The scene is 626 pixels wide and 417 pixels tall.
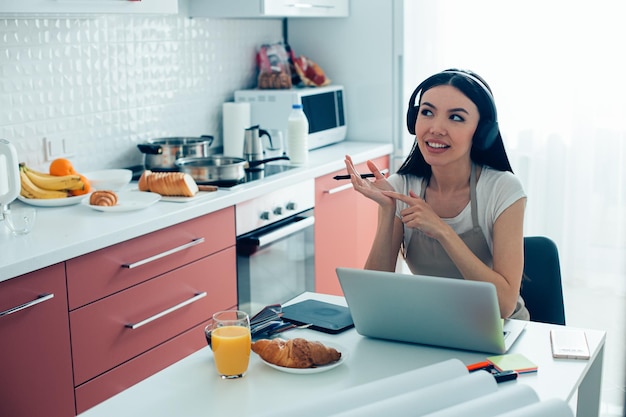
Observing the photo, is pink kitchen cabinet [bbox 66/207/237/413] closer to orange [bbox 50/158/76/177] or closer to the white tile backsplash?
orange [bbox 50/158/76/177]

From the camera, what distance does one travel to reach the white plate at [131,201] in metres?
2.68

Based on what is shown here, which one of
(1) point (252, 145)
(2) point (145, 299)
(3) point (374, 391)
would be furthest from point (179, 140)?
(3) point (374, 391)

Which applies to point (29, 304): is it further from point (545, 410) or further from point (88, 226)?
point (545, 410)

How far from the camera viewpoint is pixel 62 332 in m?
2.33

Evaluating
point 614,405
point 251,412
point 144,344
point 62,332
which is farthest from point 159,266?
point 614,405

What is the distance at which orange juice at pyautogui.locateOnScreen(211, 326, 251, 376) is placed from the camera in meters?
1.54

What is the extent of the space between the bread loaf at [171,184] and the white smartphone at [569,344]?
1.53 metres

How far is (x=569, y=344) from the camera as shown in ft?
5.55

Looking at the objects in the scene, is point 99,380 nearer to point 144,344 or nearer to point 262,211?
point 144,344

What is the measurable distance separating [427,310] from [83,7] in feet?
5.37

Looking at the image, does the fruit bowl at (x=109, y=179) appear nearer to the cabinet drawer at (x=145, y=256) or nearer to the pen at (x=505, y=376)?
the cabinet drawer at (x=145, y=256)

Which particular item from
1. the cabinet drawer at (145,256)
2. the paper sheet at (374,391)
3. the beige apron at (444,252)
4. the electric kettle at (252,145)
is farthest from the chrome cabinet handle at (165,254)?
the paper sheet at (374,391)

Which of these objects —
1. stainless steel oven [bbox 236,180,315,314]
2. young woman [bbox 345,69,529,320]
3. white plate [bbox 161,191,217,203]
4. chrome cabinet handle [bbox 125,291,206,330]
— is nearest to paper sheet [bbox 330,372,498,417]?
young woman [bbox 345,69,529,320]

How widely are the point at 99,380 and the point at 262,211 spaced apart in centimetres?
100
